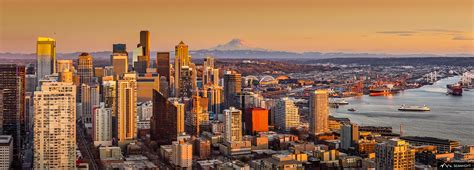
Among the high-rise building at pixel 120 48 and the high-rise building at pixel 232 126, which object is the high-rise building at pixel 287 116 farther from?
the high-rise building at pixel 120 48

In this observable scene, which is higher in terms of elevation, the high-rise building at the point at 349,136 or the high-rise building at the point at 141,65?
the high-rise building at the point at 141,65

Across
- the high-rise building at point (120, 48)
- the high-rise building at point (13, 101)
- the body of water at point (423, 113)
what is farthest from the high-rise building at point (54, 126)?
the high-rise building at point (120, 48)

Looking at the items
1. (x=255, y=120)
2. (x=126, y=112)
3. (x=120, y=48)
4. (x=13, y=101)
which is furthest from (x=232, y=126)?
(x=120, y=48)

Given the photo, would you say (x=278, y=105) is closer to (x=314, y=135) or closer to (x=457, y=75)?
(x=314, y=135)

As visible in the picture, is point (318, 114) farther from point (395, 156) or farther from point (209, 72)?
point (209, 72)

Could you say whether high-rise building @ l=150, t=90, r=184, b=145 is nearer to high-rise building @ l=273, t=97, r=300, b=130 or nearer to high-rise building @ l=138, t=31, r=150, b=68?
high-rise building @ l=273, t=97, r=300, b=130

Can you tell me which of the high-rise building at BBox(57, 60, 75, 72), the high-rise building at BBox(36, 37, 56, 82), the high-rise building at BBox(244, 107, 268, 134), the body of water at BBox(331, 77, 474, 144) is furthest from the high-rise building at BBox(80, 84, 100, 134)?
the body of water at BBox(331, 77, 474, 144)

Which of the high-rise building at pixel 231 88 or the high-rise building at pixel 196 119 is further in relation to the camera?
the high-rise building at pixel 231 88

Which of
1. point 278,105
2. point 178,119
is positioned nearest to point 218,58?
point 278,105
